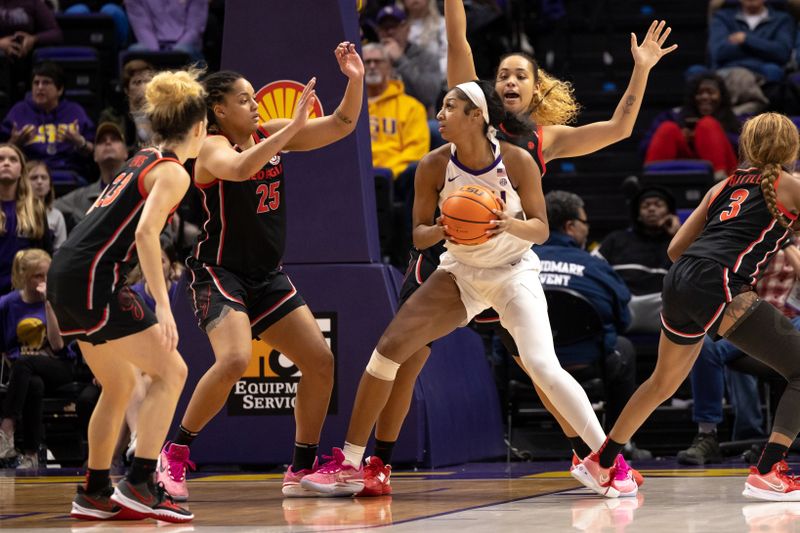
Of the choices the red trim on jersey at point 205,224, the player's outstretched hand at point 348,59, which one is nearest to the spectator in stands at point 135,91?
the red trim on jersey at point 205,224

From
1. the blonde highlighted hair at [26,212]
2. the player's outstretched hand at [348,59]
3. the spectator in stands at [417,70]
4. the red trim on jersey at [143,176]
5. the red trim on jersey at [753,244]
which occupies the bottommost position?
the red trim on jersey at [753,244]

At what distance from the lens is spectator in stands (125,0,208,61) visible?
499 inches

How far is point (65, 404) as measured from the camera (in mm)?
9172

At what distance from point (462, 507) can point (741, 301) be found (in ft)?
5.06

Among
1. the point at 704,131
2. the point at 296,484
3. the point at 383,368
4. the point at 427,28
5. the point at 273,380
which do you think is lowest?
the point at 296,484

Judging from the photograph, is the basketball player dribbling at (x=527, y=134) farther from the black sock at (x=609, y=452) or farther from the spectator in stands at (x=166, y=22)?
the spectator in stands at (x=166, y=22)

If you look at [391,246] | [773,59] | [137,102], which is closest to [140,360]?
[391,246]

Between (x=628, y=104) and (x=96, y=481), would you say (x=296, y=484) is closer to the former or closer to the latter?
(x=96, y=481)

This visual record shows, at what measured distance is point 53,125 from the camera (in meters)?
11.6

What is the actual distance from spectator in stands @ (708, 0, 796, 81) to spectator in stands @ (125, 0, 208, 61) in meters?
4.92

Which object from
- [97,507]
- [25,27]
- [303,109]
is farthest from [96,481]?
[25,27]

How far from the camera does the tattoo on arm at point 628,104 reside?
20.3ft

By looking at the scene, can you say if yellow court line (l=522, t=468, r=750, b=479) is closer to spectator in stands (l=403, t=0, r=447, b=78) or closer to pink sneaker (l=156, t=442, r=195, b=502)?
pink sneaker (l=156, t=442, r=195, b=502)

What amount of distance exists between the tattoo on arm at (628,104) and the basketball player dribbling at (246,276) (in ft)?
4.06
